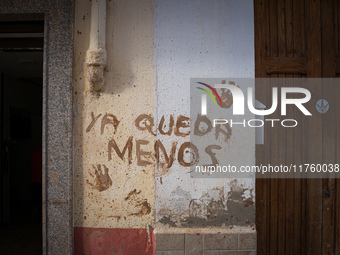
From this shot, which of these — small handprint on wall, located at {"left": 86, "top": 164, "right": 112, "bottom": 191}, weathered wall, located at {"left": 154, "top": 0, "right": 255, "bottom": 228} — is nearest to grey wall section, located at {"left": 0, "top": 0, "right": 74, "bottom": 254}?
small handprint on wall, located at {"left": 86, "top": 164, "right": 112, "bottom": 191}

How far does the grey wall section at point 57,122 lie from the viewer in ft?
8.34

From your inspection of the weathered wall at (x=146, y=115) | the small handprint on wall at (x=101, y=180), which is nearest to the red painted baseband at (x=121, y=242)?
the weathered wall at (x=146, y=115)

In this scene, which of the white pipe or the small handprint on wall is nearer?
the white pipe

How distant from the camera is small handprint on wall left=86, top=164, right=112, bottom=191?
2.58 meters

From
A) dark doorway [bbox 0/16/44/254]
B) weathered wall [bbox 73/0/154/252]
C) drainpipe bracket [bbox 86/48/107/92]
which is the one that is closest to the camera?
drainpipe bracket [bbox 86/48/107/92]

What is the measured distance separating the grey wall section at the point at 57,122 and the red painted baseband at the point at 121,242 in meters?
0.23

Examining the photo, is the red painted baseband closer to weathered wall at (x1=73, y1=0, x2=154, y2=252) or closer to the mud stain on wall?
weathered wall at (x1=73, y1=0, x2=154, y2=252)

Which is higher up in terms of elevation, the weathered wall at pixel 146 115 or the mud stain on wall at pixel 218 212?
the weathered wall at pixel 146 115

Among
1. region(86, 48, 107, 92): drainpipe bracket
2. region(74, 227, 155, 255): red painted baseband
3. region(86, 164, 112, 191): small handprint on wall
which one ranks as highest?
region(86, 48, 107, 92): drainpipe bracket

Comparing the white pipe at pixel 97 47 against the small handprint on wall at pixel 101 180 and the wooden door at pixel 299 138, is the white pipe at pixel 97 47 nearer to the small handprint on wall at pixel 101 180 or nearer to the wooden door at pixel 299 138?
the small handprint on wall at pixel 101 180

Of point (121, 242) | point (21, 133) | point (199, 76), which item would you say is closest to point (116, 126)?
point (199, 76)

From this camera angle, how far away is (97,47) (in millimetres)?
2492

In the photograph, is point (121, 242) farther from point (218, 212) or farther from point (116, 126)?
point (116, 126)

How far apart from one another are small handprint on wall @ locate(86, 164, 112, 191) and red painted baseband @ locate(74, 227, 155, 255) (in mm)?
426
